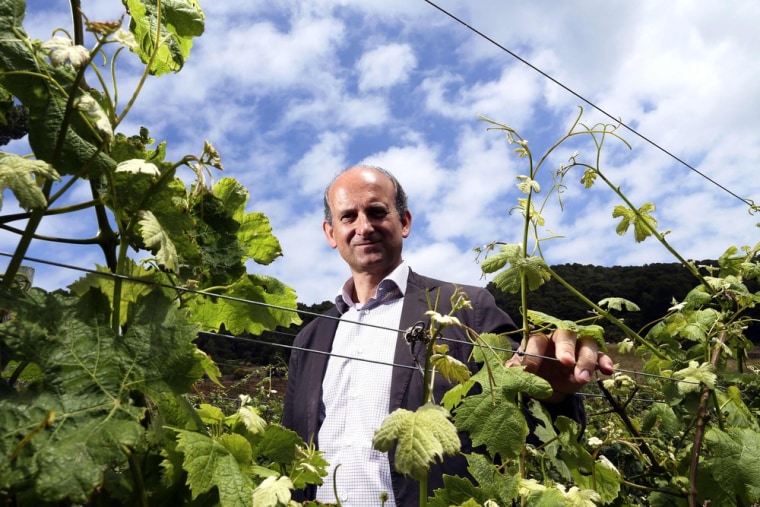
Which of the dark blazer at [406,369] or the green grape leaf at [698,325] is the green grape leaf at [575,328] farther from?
the dark blazer at [406,369]

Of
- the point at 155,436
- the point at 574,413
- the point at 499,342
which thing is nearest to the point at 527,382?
the point at 499,342

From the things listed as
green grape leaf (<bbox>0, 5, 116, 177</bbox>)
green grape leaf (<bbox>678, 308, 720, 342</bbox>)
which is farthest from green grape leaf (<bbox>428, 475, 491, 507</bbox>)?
green grape leaf (<bbox>678, 308, 720, 342</bbox>)

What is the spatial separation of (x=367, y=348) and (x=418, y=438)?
2315mm


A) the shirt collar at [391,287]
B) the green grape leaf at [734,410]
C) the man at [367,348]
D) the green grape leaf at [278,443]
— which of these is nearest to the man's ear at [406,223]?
the man at [367,348]

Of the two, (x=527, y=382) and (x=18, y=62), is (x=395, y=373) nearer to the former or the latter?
(x=527, y=382)

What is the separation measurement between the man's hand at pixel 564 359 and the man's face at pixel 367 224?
2048 millimetres

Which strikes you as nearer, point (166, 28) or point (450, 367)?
point (450, 367)

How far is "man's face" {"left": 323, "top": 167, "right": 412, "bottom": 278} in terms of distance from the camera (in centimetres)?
369

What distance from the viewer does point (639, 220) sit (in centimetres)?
241

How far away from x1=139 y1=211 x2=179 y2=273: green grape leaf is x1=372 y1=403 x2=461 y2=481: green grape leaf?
403 millimetres

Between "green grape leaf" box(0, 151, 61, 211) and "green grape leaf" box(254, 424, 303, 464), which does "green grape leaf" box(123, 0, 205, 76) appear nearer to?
"green grape leaf" box(0, 151, 61, 211)

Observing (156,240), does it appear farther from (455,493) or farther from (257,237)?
(455,493)

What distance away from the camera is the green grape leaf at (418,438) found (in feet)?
3.43

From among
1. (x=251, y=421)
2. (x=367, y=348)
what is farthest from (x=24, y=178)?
(x=367, y=348)
